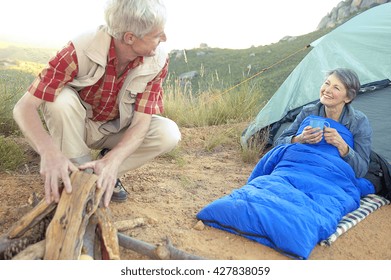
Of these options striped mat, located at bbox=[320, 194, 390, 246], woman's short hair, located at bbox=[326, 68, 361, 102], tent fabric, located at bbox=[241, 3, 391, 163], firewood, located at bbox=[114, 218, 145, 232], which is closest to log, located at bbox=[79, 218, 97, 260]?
Result: firewood, located at bbox=[114, 218, 145, 232]

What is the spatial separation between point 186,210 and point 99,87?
1077mm

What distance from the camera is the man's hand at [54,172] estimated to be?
2299 mm

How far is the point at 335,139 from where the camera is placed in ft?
11.7

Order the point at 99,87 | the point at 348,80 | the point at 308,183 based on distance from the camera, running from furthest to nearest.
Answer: the point at 348,80 → the point at 308,183 → the point at 99,87

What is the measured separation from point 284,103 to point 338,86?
1480 mm

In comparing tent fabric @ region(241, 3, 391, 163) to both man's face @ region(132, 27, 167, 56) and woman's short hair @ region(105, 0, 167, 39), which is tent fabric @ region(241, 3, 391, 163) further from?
woman's short hair @ region(105, 0, 167, 39)

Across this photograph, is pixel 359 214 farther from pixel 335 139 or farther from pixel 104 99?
pixel 104 99

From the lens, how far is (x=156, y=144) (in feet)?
10.4

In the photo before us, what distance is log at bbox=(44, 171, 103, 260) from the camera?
2.22 metres

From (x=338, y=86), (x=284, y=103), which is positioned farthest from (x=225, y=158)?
(x=338, y=86)

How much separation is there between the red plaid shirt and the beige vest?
33mm

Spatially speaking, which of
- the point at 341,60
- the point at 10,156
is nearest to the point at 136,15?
the point at 10,156

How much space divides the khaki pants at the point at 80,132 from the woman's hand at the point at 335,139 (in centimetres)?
117

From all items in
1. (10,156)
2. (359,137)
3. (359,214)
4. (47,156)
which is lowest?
(359,214)
